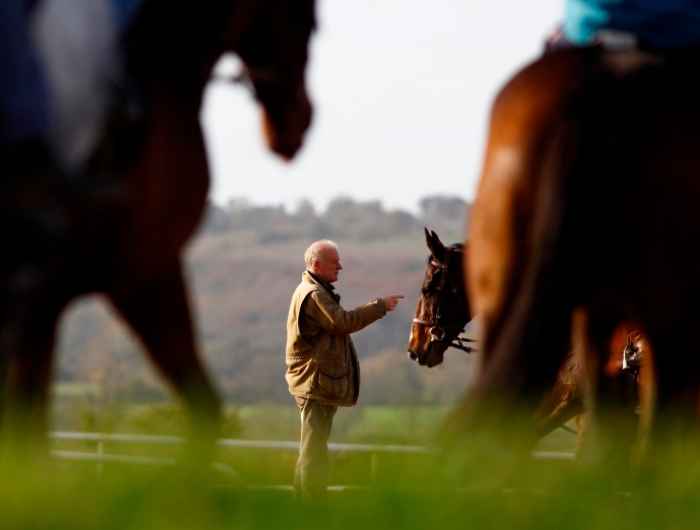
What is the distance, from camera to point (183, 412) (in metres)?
6.51

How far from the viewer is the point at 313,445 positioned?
12953 millimetres

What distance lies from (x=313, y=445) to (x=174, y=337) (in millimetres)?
6632

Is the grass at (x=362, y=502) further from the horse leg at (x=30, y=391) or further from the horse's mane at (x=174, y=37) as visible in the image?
the horse's mane at (x=174, y=37)

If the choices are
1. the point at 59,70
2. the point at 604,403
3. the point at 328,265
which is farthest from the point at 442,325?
the point at 59,70

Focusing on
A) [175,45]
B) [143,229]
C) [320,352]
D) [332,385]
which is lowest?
[332,385]

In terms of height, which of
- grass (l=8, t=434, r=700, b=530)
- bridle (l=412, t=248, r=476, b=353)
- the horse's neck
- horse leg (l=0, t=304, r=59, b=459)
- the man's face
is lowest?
grass (l=8, t=434, r=700, b=530)

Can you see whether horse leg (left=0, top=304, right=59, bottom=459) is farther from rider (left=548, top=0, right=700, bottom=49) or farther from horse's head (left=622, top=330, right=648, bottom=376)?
horse's head (left=622, top=330, right=648, bottom=376)

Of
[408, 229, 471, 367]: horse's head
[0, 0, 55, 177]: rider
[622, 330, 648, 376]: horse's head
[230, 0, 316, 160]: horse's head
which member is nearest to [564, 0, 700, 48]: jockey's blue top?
[230, 0, 316, 160]: horse's head

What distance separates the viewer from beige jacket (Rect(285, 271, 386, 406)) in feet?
42.5

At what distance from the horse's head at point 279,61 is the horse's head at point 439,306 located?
284 inches

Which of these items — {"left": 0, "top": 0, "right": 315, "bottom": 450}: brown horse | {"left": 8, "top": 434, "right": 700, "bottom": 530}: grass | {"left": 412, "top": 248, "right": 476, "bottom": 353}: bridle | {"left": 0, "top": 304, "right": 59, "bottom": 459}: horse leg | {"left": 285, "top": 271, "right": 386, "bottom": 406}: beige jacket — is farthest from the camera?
{"left": 412, "top": 248, "right": 476, "bottom": 353}: bridle

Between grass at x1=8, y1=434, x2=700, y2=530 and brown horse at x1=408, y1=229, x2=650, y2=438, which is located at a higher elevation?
brown horse at x1=408, y1=229, x2=650, y2=438

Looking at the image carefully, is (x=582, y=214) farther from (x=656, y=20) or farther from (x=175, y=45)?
(x=175, y=45)

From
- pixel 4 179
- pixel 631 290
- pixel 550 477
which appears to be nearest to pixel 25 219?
pixel 4 179
